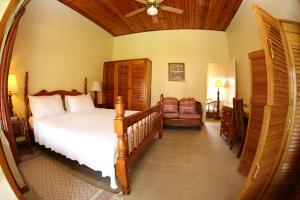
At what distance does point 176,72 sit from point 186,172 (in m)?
3.36

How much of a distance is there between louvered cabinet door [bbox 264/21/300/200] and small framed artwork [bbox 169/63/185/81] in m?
3.82

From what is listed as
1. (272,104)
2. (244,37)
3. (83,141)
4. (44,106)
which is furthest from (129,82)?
(272,104)

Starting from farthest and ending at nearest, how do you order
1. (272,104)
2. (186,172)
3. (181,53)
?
(181,53) < (186,172) < (272,104)

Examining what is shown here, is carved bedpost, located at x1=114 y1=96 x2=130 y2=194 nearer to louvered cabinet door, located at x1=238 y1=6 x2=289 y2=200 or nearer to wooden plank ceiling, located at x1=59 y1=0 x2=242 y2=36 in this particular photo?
louvered cabinet door, located at x1=238 y1=6 x2=289 y2=200

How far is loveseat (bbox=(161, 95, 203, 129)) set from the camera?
12.9 feet

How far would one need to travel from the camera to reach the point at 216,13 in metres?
3.40

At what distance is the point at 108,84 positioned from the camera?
4727 mm

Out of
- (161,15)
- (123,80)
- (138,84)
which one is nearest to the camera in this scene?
(161,15)

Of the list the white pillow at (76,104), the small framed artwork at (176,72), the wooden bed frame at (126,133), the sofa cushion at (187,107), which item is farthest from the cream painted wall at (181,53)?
the white pillow at (76,104)

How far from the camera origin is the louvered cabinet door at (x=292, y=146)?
83 cm

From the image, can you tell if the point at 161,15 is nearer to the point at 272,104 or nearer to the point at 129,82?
the point at 129,82

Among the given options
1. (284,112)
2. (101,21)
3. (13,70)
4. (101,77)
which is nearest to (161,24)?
(101,21)

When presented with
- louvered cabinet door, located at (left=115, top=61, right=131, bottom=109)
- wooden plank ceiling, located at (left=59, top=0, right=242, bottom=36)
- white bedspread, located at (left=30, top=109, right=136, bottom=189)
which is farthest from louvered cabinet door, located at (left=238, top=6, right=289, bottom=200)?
louvered cabinet door, located at (left=115, top=61, right=131, bottom=109)

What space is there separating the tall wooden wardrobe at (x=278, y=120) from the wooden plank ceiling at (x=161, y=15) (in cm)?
268
